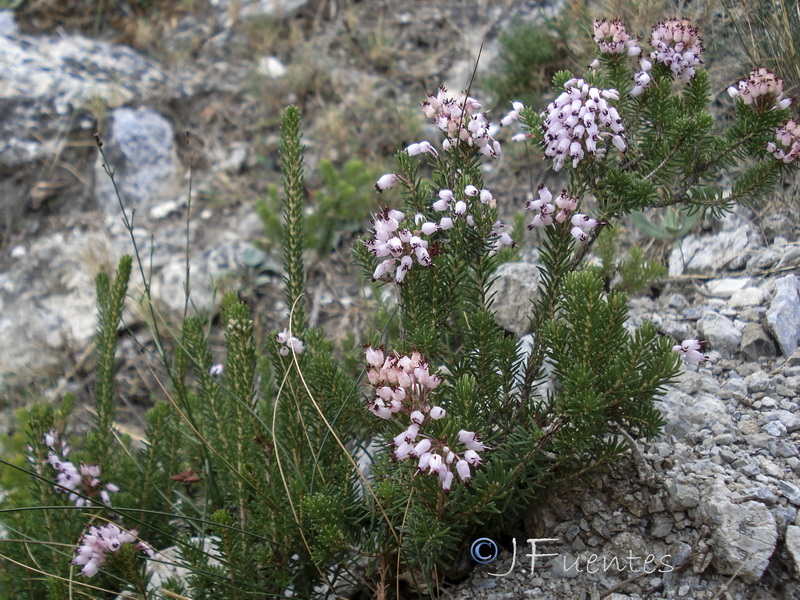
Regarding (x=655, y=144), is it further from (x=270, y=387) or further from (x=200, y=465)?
A: (x=200, y=465)

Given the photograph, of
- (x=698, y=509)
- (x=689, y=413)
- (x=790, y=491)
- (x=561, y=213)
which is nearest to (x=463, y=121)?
(x=561, y=213)

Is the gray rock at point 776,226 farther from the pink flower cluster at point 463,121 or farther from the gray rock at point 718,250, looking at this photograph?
the pink flower cluster at point 463,121

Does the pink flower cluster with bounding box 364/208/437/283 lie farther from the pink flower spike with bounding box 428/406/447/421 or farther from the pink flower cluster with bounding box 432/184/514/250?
the pink flower spike with bounding box 428/406/447/421

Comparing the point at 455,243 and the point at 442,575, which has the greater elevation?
the point at 455,243

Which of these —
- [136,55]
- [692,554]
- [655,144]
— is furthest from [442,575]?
[136,55]

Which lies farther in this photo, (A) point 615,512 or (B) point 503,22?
(B) point 503,22

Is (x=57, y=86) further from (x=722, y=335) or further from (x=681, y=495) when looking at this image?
(x=681, y=495)

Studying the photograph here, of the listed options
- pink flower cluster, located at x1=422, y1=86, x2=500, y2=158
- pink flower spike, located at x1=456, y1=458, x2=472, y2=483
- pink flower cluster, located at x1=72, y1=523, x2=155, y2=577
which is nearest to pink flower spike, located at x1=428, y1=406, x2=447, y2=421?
pink flower spike, located at x1=456, y1=458, x2=472, y2=483
